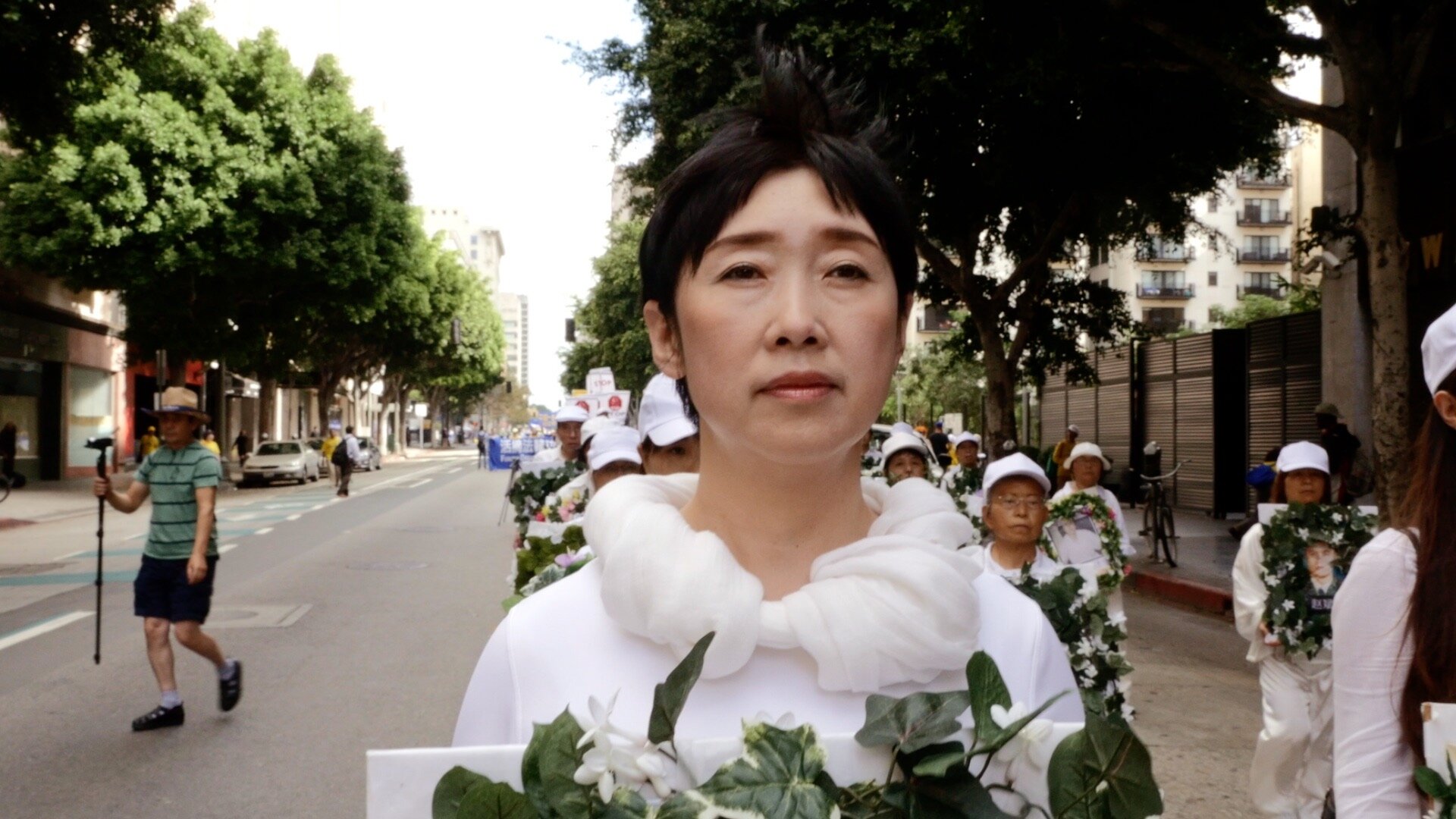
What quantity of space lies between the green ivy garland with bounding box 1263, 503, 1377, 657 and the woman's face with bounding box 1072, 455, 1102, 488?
10.4ft

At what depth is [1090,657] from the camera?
4.39 metres

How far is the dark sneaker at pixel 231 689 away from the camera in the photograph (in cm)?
771

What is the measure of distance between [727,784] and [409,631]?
10027 millimetres

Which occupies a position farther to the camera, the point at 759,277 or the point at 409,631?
the point at 409,631

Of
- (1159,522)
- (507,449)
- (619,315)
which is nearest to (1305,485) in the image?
(1159,522)

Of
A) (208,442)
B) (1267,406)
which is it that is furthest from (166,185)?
(1267,406)

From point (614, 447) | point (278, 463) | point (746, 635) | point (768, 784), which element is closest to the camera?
point (768, 784)

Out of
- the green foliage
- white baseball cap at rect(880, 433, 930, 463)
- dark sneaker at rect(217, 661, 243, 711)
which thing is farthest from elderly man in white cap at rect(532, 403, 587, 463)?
the green foliage

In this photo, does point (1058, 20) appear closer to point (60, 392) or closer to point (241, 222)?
point (241, 222)

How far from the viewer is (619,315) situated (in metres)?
50.5

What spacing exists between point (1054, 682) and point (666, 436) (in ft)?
13.7

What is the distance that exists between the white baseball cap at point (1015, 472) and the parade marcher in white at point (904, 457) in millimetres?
2850

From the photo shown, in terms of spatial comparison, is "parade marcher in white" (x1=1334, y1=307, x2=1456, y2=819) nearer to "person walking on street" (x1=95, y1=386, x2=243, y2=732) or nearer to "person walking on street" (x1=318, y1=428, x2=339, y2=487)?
"person walking on street" (x1=95, y1=386, x2=243, y2=732)

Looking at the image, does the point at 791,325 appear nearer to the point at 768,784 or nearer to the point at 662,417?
the point at 768,784
